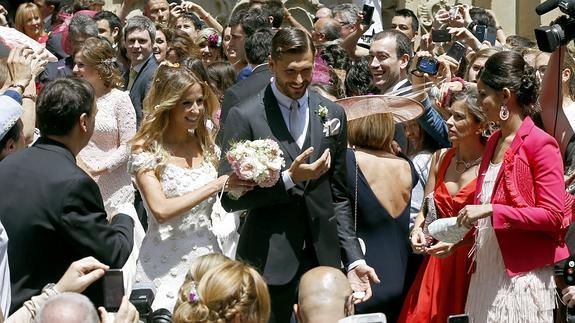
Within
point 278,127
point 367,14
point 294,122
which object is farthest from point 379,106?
point 367,14

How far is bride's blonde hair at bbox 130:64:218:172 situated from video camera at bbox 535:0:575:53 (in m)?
2.05

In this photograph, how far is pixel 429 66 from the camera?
939 cm

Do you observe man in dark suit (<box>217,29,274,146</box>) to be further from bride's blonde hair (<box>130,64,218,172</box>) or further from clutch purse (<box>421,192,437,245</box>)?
clutch purse (<box>421,192,437,245</box>)

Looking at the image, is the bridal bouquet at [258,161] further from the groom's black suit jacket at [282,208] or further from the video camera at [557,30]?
the video camera at [557,30]

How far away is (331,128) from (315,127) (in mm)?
90

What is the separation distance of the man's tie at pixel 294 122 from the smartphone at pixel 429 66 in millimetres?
2556

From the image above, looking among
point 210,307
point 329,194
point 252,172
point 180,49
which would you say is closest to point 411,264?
point 329,194

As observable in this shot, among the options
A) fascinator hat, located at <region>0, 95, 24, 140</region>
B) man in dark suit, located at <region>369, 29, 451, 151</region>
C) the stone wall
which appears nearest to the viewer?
fascinator hat, located at <region>0, 95, 24, 140</region>

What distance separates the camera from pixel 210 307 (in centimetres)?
488

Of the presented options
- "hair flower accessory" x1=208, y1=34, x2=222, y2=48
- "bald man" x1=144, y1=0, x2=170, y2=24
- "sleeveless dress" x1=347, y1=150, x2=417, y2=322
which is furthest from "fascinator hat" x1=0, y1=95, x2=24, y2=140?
"bald man" x1=144, y1=0, x2=170, y2=24

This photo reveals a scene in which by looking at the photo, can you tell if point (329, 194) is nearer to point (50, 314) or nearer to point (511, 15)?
point (50, 314)

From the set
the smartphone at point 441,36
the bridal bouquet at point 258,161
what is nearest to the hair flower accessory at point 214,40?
the smartphone at point 441,36

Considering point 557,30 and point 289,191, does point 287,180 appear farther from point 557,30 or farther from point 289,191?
point 557,30

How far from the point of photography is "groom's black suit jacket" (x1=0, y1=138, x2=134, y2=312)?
6.02 meters
